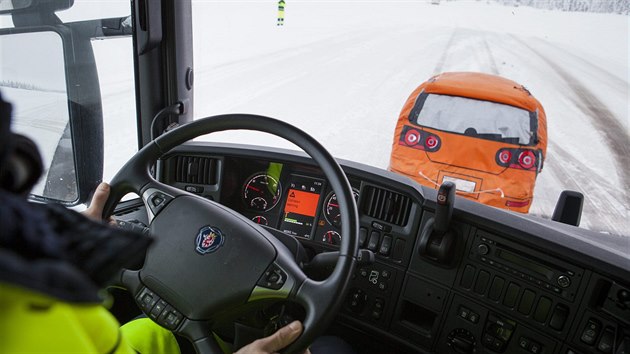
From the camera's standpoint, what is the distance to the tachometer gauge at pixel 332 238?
5.75 ft

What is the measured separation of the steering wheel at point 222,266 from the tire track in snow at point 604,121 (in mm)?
3248

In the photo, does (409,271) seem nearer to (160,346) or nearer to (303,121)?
(160,346)

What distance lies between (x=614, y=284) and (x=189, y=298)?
3.73 feet

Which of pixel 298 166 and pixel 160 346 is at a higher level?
pixel 298 166

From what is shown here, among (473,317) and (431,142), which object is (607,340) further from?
(431,142)

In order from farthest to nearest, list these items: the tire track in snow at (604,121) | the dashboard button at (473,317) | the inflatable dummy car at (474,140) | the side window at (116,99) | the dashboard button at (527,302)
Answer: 1. the inflatable dummy car at (474,140)
2. the tire track in snow at (604,121)
3. the side window at (116,99)
4. the dashboard button at (473,317)
5. the dashboard button at (527,302)

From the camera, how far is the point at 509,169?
A: 164 inches

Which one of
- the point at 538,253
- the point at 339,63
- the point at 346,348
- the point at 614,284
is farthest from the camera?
the point at 339,63

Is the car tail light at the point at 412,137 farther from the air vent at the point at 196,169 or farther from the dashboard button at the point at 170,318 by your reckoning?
the dashboard button at the point at 170,318

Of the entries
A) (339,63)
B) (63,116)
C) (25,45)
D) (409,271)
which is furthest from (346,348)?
(339,63)

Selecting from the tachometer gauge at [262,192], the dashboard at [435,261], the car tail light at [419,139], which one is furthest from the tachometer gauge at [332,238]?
the car tail light at [419,139]

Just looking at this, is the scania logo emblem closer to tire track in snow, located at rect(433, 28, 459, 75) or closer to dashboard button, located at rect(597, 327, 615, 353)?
dashboard button, located at rect(597, 327, 615, 353)

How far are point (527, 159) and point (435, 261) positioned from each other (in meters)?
3.11

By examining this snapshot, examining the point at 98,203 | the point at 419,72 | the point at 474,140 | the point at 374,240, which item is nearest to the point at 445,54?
the point at 419,72
